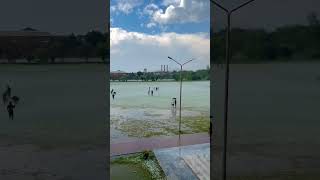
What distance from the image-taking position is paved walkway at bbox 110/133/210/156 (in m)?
10.8

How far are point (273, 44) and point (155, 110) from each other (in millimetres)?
12719

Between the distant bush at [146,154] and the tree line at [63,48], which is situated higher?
the tree line at [63,48]

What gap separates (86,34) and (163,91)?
14441 mm

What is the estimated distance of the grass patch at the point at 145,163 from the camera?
8.36m

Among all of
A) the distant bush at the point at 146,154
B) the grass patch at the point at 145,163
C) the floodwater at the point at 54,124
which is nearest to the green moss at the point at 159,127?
the distant bush at the point at 146,154

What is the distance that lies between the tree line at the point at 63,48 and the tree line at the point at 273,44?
1.66 m

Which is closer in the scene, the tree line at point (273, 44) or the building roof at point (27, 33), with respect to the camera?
the tree line at point (273, 44)

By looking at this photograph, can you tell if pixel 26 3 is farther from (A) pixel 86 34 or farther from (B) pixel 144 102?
(B) pixel 144 102

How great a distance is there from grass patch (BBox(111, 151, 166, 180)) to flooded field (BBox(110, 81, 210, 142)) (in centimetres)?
254

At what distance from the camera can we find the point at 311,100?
425cm

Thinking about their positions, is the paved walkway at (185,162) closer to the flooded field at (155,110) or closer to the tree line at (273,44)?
the flooded field at (155,110)

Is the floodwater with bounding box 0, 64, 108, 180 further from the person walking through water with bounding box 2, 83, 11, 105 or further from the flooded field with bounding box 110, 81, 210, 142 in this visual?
the flooded field with bounding box 110, 81, 210, 142

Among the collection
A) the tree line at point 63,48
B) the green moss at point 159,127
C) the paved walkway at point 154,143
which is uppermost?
the tree line at point 63,48

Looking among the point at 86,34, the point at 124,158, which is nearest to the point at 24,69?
the point at 86,34
